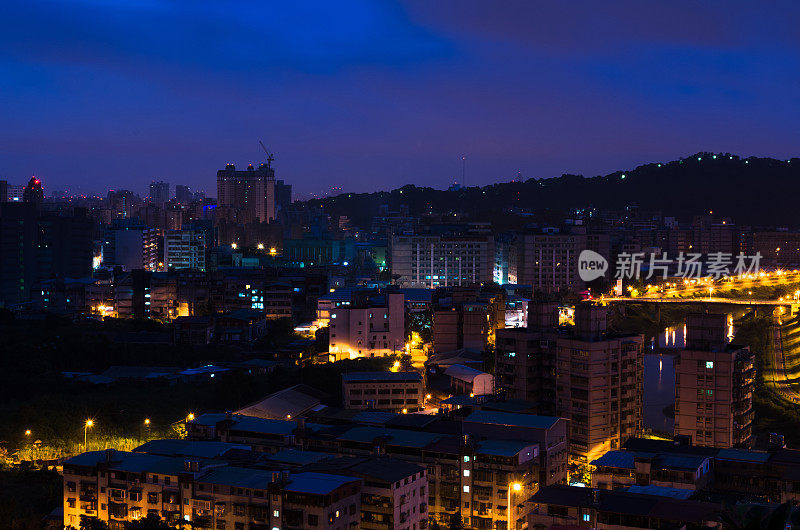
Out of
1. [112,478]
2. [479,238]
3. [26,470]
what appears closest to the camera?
[112,478]

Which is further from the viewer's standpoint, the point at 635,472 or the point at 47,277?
the point at 47,277

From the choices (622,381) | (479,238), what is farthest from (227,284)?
(622,381)

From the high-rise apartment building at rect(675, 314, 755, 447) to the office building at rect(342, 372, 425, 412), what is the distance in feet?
9.66

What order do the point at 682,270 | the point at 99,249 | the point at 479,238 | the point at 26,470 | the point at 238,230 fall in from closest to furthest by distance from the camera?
the point at 26,470 < the point at 479,238 < the point at 682,270 < the point at 99,249 < the point at 238,230

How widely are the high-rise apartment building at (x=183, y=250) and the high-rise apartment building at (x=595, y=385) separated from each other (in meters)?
18.6

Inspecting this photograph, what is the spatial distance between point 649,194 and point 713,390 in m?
43.4

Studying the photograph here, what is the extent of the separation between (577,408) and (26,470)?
5284 millimetres

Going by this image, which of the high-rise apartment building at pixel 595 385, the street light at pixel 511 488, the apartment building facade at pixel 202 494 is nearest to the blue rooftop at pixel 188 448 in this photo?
the apartment building facade at pixel 202 494

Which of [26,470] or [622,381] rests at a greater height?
[622,381]

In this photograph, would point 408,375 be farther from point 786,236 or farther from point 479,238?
point 786,236

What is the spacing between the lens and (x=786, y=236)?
111 feet

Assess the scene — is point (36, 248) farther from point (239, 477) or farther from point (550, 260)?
point (239, 477)

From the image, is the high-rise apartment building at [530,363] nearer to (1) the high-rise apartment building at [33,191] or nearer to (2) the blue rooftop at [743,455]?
(2) the blue rooftop at [743,455]

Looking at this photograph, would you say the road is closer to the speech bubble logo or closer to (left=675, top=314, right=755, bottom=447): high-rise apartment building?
(left=675, top=314, right=755, bottom=447): high-rise apartment building
